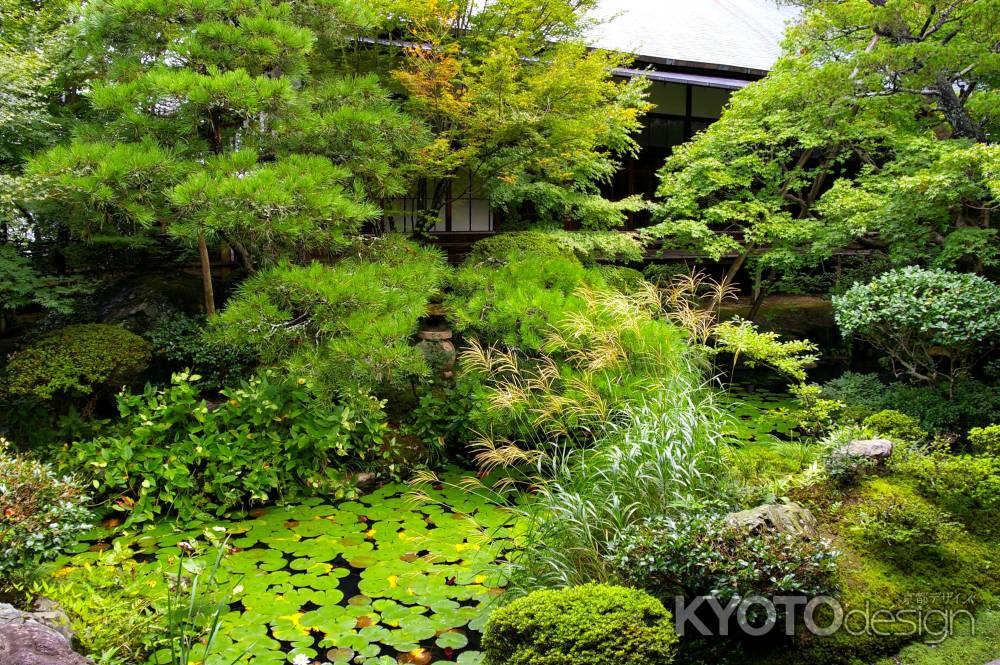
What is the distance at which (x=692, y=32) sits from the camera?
1290 centimetres

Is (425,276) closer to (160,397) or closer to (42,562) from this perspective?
(160,397)

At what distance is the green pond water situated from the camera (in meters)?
3.83

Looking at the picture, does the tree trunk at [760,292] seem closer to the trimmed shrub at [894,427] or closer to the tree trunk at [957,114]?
the tree trunk at [957,114]

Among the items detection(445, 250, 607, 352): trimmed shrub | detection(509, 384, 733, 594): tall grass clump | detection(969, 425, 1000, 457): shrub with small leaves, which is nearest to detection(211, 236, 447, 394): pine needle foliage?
detection(445, 250, 607, 352): trimmed shrub

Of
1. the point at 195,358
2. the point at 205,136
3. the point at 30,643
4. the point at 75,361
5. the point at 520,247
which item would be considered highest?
the point at 205,136

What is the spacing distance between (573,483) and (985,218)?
561 cm

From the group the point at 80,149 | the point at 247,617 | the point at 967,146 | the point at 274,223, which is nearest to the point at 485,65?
the point at 274,223

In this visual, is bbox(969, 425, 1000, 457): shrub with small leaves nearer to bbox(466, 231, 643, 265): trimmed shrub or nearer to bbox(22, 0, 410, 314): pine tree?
bbox(466, 231, 643, 265): trimmed shrub

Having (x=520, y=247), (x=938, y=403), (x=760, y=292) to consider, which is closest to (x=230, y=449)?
(x=520, y=247)

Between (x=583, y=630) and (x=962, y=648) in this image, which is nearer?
(x=583, y=630)

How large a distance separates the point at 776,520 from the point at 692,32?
1166 centimetres

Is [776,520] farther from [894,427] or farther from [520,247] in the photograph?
[520,247]

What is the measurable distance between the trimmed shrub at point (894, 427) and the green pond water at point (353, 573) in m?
2.98

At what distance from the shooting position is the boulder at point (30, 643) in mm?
2848
